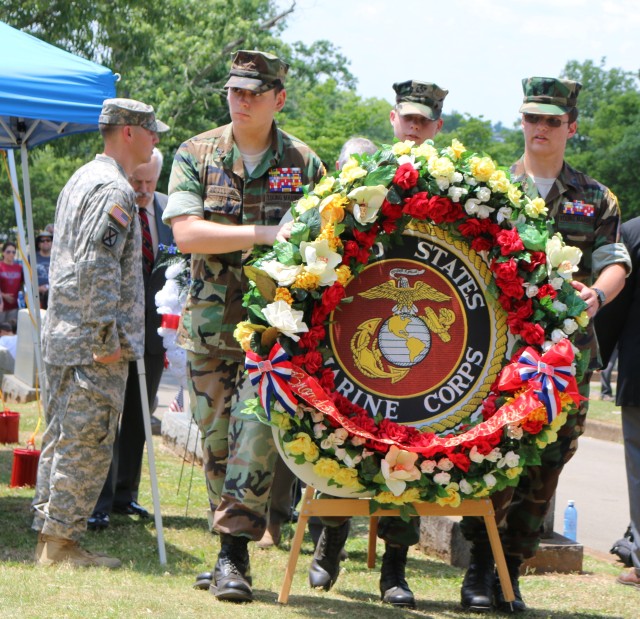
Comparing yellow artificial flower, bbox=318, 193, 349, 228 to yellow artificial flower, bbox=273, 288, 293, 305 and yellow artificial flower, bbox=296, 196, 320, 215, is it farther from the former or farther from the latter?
yellow artificial flower, bbox=273, 288, 293, 305

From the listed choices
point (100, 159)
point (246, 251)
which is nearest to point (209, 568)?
point (246, 251)

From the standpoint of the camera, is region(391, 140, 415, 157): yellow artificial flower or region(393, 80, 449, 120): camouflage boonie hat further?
region(393, 80, 449, 120): camouflage boonie hat

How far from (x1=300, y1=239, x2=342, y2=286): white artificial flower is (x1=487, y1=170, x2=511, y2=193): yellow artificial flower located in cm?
77

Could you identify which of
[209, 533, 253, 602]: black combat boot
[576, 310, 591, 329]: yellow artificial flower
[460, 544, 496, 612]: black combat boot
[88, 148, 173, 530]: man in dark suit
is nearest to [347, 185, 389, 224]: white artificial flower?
[576, 310, 591, 329]: yellow artificial flower

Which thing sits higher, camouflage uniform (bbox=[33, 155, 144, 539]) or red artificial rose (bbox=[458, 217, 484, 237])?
red artificial rose (bbox=[458, 217, 484, 237])

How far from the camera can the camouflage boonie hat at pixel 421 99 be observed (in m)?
6.57

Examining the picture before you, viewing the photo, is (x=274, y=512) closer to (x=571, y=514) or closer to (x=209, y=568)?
(x=209, y=568)

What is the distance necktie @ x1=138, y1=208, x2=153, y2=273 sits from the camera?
7.64 metres

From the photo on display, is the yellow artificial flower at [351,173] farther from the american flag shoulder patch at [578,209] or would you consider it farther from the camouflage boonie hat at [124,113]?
the camouflage boonie hat at [124,113]

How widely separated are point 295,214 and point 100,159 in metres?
1.80

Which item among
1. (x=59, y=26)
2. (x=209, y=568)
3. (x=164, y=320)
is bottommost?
(x=209, y=568)

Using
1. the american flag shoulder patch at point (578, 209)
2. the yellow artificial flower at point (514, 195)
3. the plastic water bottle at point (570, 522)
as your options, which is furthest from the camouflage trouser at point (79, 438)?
the plastic water bottle at point (570, 522)

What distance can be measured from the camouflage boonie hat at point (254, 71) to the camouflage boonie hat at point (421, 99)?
129 cm

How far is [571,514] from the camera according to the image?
25.0 feet
